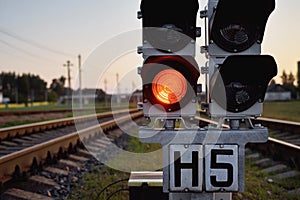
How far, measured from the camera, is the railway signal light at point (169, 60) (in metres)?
1.94

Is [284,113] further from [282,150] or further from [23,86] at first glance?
[23,86]

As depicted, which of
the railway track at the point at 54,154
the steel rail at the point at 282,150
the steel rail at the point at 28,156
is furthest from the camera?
the steel rail at the point at 282,150

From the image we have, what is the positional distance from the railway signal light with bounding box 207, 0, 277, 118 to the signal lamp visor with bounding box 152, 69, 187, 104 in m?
0.15

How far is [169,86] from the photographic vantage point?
196 centimetres

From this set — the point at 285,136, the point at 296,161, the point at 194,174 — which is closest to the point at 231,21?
the point at 194,174

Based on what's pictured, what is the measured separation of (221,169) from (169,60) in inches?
22.0

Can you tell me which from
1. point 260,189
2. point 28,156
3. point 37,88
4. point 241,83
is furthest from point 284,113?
point 37,88

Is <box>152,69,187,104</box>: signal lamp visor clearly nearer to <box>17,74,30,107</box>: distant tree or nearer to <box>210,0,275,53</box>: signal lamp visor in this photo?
<box>210,0,275,53</box>: signal lamp visor

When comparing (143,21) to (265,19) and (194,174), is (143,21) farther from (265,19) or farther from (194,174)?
(194,174)

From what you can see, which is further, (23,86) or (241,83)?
(23,86)

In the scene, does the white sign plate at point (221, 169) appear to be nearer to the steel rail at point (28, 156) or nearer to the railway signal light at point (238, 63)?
the railway signal light at point (238, 63)

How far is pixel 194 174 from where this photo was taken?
1.88m

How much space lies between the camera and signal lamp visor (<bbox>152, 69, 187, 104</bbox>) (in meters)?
1.95

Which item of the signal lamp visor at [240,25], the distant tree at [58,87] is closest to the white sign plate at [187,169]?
the signal lamp visor at [240,25]
